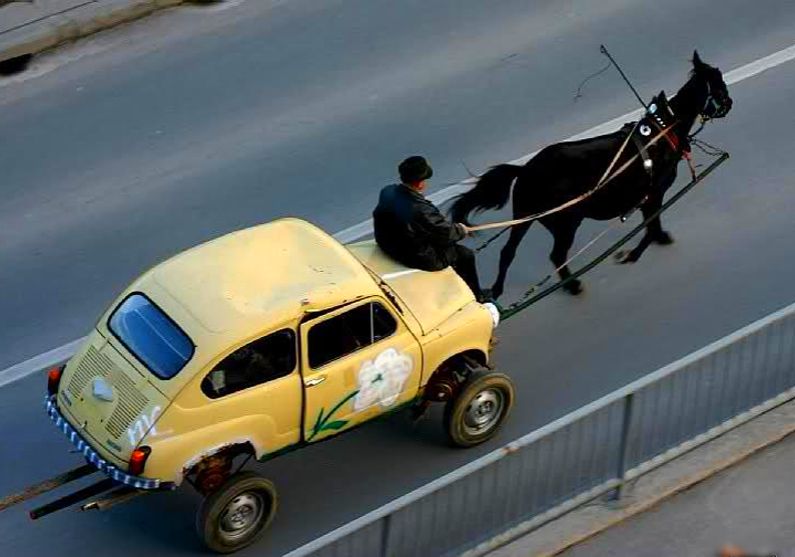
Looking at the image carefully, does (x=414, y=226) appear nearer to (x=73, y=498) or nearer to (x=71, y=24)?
(x=73, y=498)

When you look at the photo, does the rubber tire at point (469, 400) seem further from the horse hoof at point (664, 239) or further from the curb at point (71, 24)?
the curb at point (71, 24)

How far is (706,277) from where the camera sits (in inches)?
512

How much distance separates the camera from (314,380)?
32.7ft

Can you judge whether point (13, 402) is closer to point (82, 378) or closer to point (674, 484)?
point (82, 378)

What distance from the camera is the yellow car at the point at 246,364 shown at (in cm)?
963

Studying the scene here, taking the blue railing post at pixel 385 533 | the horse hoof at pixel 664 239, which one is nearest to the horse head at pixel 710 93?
the horse hoof at pixel 664 239

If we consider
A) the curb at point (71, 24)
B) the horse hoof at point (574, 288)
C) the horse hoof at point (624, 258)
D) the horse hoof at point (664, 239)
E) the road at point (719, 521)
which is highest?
the curb at point (71, 24)

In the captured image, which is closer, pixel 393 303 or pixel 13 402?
pixel 393 303

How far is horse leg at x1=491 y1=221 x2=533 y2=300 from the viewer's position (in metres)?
12.3

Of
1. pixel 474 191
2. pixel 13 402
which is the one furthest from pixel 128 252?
pixel 474 191

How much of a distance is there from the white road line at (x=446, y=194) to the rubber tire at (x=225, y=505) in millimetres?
2510

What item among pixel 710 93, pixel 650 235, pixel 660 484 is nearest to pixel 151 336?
pixel 660 484

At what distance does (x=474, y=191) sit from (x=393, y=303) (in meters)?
2.01

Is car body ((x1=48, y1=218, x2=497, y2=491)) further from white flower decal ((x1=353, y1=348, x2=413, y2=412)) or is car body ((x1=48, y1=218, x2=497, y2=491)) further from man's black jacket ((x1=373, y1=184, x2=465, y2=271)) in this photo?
man's black jacket ((x1=373, y1=184, x2=465, y2=271))
